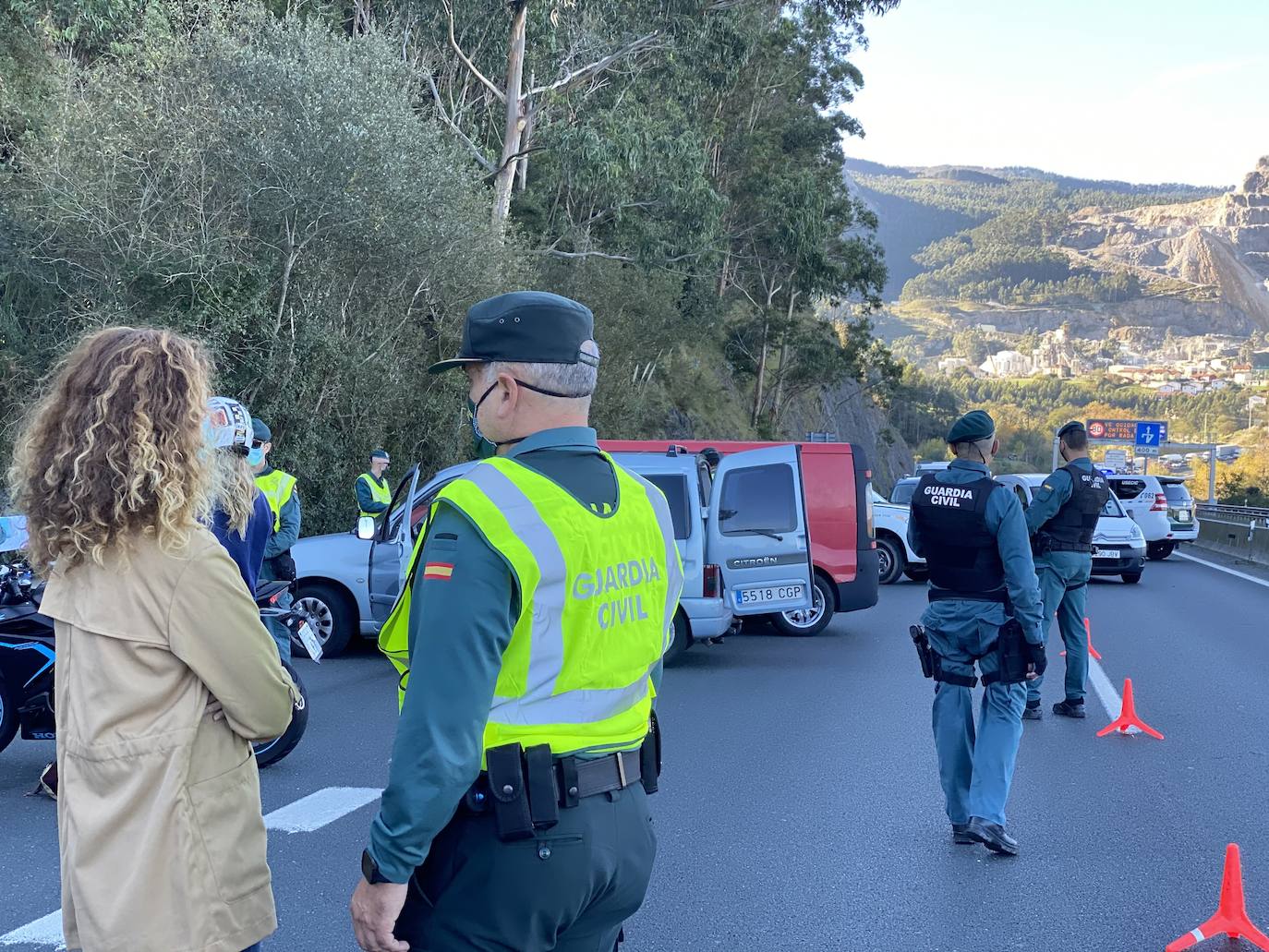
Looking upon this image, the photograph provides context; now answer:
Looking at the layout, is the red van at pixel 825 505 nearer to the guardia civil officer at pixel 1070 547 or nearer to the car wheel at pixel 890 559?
the guardia civil officer at pixel 1070 547

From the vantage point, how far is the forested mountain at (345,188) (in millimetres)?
16875

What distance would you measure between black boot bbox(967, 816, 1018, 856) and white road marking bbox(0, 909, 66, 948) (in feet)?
12.2

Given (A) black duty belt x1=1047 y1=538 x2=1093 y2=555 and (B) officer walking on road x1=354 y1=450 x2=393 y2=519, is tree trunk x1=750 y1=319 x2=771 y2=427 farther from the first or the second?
(A) black duty belt x1=1047 y1=538 x2=1093 y2=555

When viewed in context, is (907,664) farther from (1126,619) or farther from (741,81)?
(741,81)

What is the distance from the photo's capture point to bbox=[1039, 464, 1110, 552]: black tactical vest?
9.08m

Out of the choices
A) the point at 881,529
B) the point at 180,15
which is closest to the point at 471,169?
the point at 180,15

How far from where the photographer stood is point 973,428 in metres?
6.11

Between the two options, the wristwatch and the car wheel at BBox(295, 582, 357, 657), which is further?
the car wheel at BBox(295, 582, 357, 657)

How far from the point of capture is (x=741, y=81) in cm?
4300

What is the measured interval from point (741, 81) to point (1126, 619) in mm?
31330

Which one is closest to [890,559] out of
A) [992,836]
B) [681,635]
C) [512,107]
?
[681,635]

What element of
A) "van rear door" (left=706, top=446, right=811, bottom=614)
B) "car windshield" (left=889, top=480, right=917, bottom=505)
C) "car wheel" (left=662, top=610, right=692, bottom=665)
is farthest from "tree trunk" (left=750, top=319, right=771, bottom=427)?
"car wheel" (left=662, top=610, right=692, bottom=665)

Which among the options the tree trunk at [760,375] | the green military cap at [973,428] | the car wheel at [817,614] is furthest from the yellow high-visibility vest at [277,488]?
the tree trunk at [760,375]

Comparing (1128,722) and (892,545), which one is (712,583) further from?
(892,545)
